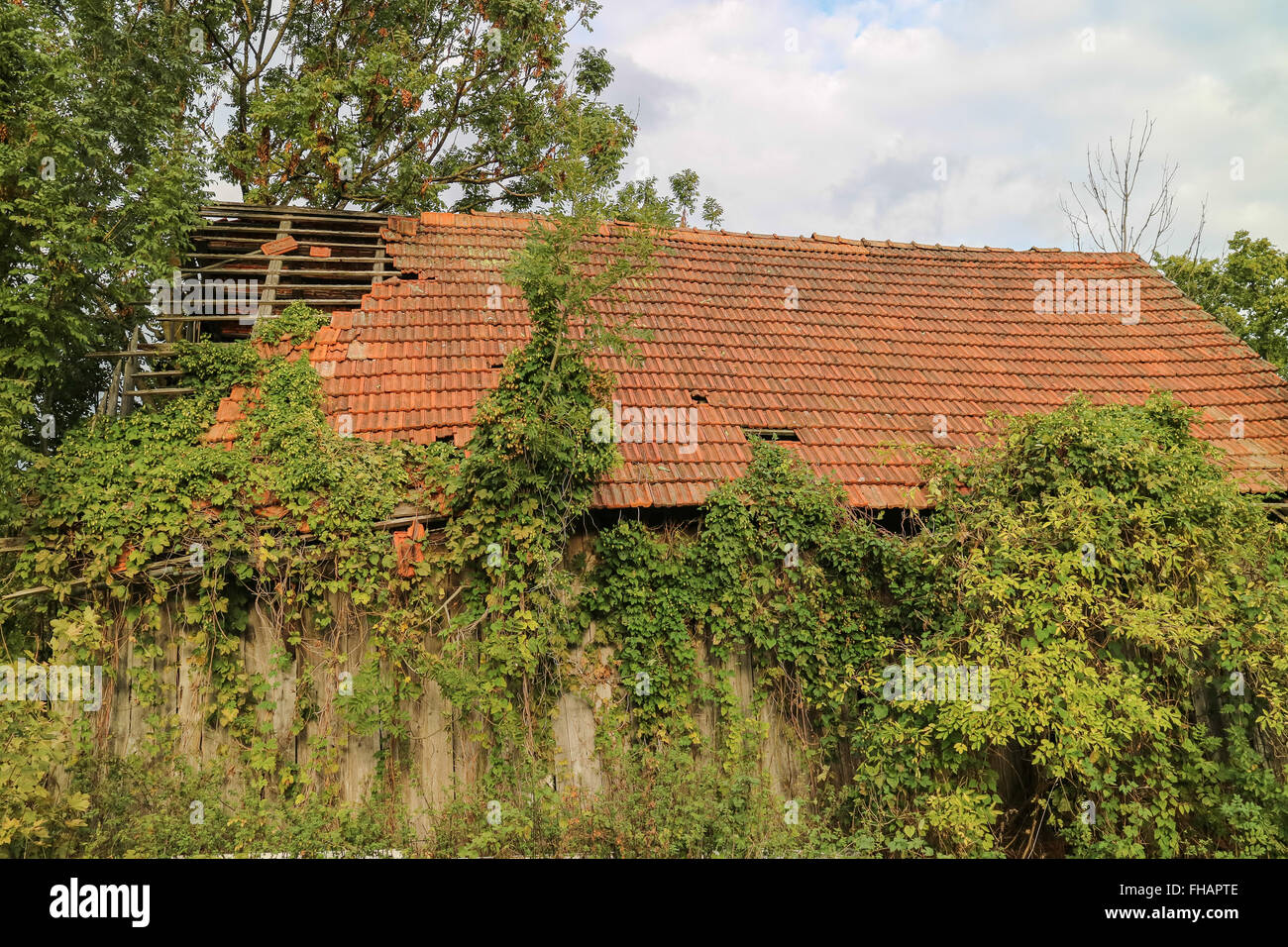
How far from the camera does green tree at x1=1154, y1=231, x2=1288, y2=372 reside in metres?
16.5

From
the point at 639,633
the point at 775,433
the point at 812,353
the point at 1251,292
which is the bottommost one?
the point at 639,633

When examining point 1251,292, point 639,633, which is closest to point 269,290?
point 639,633

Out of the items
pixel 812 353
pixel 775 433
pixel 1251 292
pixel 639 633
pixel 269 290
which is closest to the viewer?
pixel 639 633

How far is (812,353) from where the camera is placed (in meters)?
8.61

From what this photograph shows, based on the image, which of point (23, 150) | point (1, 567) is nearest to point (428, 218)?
point (23, 150)

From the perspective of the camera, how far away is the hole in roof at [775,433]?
289 inches

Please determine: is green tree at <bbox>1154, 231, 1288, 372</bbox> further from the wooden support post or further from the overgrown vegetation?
the wooden support post

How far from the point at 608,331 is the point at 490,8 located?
10.1 m

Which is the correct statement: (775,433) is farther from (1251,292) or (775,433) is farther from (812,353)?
(1251,292)

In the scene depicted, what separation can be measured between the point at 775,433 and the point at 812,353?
179cm

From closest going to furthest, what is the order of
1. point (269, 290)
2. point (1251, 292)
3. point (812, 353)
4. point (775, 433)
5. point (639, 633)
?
point (639, 633), point (775, 433), point (269, 290), point (812, 353), point (1251, 292)

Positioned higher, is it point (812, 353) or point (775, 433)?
point (812, 353)

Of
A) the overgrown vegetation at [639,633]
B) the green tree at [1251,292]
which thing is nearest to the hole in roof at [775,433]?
the overgrown vegetation at [639,633]

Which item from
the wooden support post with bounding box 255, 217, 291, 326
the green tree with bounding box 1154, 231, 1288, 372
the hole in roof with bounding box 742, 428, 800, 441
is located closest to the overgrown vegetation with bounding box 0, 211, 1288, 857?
the hole in roof with bounding box 742, 428, 800, 441
